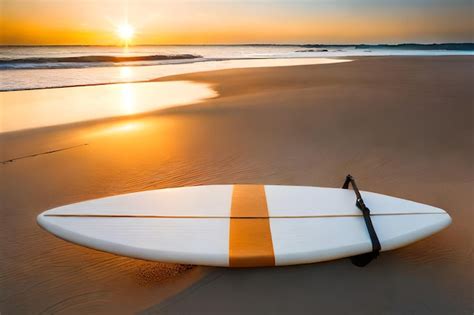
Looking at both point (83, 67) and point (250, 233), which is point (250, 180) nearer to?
point (250, 233)

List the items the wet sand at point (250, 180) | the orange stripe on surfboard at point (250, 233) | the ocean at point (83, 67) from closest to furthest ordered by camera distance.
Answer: the orange stripe on surfboard at point (250, 233) < the wet sand at point (250, 180) < the ocean at point (83, 67)

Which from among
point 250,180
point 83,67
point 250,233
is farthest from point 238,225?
point 83,67

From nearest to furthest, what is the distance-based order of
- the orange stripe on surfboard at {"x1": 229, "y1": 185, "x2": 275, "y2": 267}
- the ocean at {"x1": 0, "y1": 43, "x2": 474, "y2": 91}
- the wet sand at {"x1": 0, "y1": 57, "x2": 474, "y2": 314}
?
1. the orange stripe on surfboard at {"x1": 229, "y1": 185, "x2": 275, "y2": 267}
2. the wet sand at {"x1": 0, "y1": 57, "x2": 474, "y2": 314}
3. the ocean at {"x1": 0, "y1": 43, "x2": 474, "y2": 91}

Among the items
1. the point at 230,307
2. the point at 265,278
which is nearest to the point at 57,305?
the point at 230,307

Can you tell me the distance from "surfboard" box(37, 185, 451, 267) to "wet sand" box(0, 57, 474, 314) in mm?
305

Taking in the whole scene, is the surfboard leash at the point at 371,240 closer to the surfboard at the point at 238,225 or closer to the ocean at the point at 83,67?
the surfboard at the point at 238,225

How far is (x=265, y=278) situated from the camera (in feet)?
8.66

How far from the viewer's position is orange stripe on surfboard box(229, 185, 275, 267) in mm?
2369

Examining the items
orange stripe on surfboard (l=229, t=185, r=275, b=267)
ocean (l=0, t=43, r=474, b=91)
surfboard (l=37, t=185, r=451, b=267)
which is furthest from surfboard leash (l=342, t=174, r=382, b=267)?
ocean (l=0, t=43, r=474, b=91)

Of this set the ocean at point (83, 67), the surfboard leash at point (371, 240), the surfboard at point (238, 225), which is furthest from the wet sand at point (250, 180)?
the ocean at point (83, 67)

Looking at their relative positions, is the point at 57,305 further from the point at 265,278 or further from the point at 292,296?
the point at 292,296

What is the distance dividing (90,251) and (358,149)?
161 inches

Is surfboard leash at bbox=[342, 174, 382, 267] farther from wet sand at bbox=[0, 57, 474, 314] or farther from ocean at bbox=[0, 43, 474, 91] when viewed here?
ocean at bbox=[0, 43, 474, 91]

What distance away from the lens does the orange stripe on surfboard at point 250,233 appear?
2.37 meters
